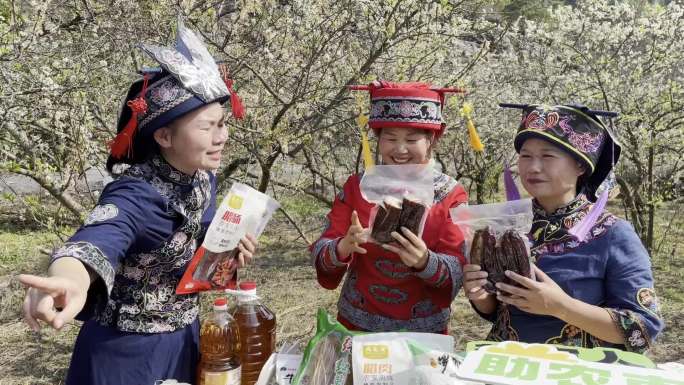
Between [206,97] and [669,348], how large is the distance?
5.07m

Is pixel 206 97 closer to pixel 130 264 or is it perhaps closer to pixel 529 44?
pixel 130 264

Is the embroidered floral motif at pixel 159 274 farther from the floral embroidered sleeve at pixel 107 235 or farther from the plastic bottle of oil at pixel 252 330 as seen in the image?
the plastic bottle of oil at pixel 252 330

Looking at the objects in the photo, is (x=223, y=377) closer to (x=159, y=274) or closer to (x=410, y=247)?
(x=159, y=274)

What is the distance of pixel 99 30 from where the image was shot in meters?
4.56

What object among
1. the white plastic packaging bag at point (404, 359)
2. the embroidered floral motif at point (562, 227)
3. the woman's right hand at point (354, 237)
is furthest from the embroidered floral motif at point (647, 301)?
the woman's right hand at point (354, 237)

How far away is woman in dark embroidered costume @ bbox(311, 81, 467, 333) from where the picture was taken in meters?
2.13

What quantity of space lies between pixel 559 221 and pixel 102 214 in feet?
4.80

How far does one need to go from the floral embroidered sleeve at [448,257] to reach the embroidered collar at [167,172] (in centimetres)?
88

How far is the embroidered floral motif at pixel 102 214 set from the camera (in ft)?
5.58

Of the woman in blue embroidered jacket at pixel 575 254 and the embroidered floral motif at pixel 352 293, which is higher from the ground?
the woman in blue embroidered jacket at pixel 575 254

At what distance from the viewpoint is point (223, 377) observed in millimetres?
1647

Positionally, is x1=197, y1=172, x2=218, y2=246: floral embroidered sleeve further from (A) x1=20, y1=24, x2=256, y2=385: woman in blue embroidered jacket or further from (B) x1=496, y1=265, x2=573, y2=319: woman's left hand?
(B) x1=496, y1=265, x2=573, y2=319: woman's left hand

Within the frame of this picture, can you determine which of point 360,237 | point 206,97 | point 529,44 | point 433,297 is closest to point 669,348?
point 433,297

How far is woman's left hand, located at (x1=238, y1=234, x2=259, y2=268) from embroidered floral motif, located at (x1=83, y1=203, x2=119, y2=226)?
0.41 metres
